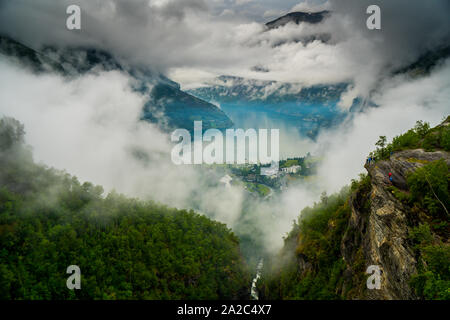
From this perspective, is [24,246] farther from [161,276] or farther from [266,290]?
[266,290]

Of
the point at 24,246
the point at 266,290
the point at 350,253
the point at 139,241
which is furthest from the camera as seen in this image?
the point at 266,290

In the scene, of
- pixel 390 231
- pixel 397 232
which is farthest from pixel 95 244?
pixel 397 232

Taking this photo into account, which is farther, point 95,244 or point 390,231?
point 95,244

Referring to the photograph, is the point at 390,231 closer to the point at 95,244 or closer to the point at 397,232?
the point at 397,232

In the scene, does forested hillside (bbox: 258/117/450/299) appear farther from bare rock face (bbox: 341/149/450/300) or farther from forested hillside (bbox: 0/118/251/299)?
forested hillside (bbox: 0/118/251/299)

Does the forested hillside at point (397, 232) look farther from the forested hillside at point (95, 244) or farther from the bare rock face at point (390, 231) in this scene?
the forested hillside at point (95, 244)

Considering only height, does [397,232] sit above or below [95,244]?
above
